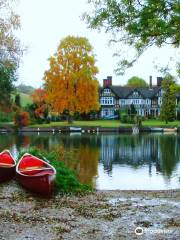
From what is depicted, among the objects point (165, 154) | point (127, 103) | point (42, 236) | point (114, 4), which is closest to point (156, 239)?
point (42, 236)

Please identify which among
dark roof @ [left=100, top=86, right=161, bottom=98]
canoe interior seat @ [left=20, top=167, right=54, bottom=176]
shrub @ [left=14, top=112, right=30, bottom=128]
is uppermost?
dark roof @ [left=100, top=86, right=161, bottom=98]

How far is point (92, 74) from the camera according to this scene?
7956 cm

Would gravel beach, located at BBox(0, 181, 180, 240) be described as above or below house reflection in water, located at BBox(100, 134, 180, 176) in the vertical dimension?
above

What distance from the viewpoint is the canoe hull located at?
605 inches

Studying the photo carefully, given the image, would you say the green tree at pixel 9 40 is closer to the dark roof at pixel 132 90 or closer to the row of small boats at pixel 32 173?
the row of small boats at pixel 32 173

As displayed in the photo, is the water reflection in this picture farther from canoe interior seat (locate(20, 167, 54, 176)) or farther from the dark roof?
the dark roof

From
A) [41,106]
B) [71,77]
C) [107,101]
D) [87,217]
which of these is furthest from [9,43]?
[107,101]

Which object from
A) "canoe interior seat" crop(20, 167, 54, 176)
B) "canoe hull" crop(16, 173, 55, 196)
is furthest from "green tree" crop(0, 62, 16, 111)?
"canoe hull" crop(16, 173, 55, 196)

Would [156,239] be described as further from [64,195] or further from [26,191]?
[26,191]

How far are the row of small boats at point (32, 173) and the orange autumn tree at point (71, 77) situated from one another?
196 ft

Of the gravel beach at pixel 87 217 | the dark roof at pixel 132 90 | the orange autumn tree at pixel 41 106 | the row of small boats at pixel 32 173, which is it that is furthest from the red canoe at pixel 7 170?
the dark roof at pixel 132 90

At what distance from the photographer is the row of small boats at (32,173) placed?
50.8 ft

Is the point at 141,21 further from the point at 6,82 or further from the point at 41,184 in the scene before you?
the point at 6,82

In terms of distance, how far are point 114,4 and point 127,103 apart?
11214cm
